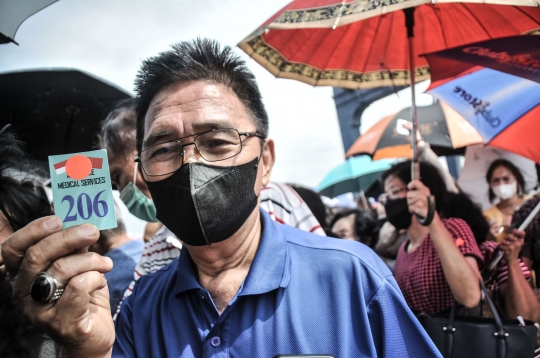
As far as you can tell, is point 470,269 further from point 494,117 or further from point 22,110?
point 22,110

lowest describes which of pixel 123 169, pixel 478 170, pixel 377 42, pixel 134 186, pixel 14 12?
pixel 478 170

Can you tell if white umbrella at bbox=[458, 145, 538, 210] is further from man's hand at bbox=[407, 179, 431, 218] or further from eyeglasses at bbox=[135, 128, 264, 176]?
eyeglasses at bbox=[135, 128, 264, 176]

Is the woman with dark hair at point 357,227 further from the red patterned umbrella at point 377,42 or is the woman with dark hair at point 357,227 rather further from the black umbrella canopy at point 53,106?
the black umbrella canopy at point 53,106

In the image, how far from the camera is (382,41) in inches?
121

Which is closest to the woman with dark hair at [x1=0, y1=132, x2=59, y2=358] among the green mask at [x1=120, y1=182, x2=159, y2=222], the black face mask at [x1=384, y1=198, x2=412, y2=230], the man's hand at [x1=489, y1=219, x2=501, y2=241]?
the green mask at [x1=120, y1=182, x2=159, y2=222]

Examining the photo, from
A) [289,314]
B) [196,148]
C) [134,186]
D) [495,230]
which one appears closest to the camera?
[289,314]

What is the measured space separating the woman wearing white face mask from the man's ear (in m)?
3.15

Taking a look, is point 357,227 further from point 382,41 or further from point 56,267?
point 56,267

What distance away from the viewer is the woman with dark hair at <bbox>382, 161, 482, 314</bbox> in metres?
2.52

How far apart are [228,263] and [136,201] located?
53.1 inches

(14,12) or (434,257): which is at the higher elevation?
(14,12)

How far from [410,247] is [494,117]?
43.4 inches

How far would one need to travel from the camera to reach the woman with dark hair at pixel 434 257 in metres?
2.52

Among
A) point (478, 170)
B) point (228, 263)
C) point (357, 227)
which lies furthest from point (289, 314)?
point (357, 227)
